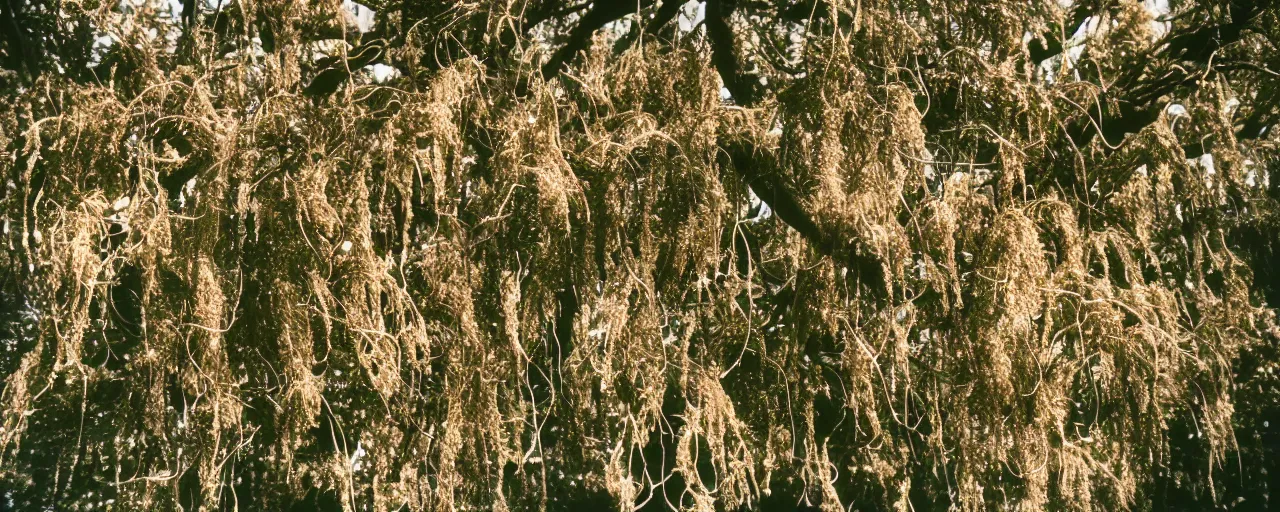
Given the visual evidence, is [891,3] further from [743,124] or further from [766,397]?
[766,397]

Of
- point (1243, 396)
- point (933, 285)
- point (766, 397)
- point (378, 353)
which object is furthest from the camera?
point (1243, 396)

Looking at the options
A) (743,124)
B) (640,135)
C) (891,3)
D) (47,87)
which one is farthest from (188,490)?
(891,3)

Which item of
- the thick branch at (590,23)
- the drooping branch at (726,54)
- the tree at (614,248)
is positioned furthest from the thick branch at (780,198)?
the thick branch at (590,23)

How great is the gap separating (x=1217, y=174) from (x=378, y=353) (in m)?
2.10

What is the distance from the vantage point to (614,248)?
2.54 m

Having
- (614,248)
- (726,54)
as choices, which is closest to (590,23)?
(726,54)

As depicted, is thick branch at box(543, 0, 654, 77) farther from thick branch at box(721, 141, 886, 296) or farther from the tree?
thick branch at box(721, 141, 886, 296)

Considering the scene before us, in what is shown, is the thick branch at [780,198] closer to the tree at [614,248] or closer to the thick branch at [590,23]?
the tree at [614,248]

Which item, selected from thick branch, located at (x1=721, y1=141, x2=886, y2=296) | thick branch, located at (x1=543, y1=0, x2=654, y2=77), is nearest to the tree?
thick branch, located at (x1=721, y1=141, x2=886, y2=296)

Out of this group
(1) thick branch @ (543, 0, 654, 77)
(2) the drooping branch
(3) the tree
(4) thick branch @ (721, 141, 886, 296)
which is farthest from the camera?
(1) thick branch @ (543, 0, 654, 77)

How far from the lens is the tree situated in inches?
96.9

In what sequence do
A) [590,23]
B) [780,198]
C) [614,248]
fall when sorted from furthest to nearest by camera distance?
[590,23] → [780,198] → [614,248]

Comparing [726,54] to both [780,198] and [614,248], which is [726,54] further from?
[614,248]

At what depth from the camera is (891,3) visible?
9.02 ft
